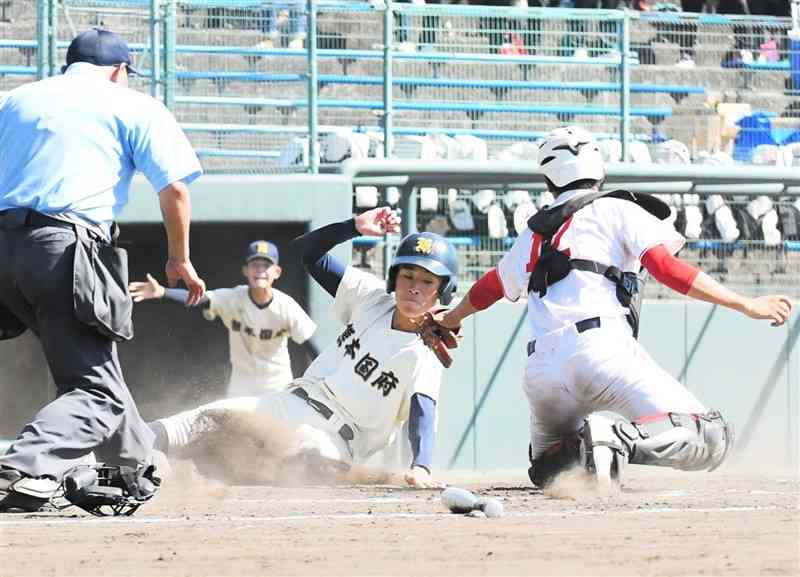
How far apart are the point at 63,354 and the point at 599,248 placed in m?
2.41

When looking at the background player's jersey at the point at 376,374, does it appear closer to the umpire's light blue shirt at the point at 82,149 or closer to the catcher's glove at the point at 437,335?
the catcher's glove at the point at 437,335

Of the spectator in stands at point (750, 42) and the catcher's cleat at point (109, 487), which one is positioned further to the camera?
the spectator in stands at point (750, 42)

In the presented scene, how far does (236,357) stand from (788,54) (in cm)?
569

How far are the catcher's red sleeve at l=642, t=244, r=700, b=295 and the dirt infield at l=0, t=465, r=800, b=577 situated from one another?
2.88 ft

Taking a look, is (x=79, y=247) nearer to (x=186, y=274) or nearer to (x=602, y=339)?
(x=186, y=274)

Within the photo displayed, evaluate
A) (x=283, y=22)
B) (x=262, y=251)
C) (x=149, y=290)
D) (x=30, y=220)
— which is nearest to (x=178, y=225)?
(x=30, y=220)

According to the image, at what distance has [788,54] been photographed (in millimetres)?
12953

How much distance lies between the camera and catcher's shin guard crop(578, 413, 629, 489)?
6.30 metres

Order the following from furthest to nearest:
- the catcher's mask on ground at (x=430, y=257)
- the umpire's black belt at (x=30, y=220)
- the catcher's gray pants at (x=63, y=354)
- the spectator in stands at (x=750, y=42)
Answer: the spectator in stands at (x=750, y=42), the catcher's mask on ground at (x=430, y=257), the umpire's black belt at (x=30, y=220), the catcher's gray pants at (x=63, y=354)

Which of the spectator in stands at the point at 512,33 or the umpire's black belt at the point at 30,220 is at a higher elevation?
the spectator in stands at the point at 512,33

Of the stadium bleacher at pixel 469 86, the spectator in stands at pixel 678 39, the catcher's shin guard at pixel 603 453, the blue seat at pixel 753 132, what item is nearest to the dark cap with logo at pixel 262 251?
the stadium bleacher at pixel 469 86

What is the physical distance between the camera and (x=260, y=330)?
32.2ft

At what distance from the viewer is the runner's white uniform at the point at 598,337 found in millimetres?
6578

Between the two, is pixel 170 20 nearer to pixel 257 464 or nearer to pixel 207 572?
pixel 257 464
